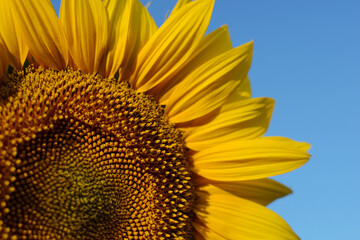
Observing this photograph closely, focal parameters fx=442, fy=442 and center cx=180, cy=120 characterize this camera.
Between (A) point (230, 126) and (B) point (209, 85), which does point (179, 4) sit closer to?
(B) point (209, 85)

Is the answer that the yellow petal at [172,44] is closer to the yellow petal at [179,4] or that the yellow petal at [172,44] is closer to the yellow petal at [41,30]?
the yellow petal at [179,4]

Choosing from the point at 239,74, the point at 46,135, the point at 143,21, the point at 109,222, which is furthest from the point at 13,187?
the point at 239,74

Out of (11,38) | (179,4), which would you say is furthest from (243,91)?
(11,38)

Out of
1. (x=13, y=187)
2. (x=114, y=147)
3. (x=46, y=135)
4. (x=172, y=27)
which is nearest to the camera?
(x=13, y=187)

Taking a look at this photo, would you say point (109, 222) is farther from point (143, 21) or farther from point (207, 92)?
point (143, 21)

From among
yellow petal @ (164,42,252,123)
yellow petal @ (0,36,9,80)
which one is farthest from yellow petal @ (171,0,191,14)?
yellow petal @ (0,36,9,80)

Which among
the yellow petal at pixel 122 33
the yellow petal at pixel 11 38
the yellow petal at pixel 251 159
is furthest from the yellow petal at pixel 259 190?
the yellow petal at pixel 11 38
